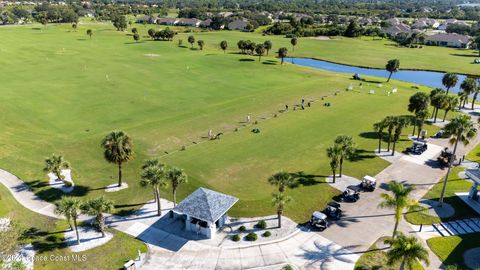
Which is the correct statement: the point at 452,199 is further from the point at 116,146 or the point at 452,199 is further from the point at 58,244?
the point at 58,244

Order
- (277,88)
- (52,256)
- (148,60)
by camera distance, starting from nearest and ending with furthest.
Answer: (52,256) → (277,88) → (148,60)

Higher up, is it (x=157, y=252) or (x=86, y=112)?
(x=86, y=112)

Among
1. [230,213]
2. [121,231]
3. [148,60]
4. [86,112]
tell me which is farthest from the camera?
[148,60]

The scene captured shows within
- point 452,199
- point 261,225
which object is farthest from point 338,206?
point 452,199

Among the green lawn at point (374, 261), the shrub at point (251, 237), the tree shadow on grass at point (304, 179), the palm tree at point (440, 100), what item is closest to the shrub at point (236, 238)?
the shrub at point (251, 237)

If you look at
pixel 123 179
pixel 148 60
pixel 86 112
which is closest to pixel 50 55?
pixel 148 60

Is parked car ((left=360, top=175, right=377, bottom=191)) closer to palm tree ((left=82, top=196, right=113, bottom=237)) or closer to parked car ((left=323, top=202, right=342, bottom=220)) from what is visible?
parked car ((left=323, top=202, right=342, bottom=220))

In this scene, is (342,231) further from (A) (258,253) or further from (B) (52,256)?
(B) (52,256)
